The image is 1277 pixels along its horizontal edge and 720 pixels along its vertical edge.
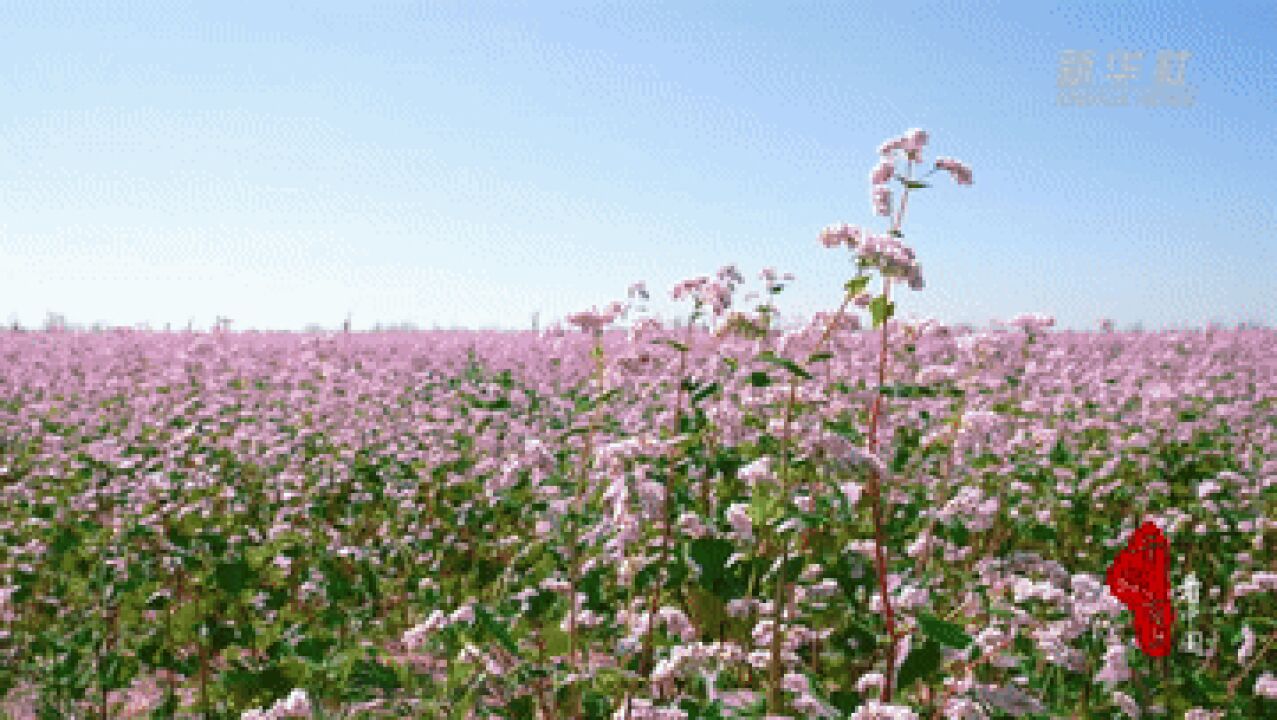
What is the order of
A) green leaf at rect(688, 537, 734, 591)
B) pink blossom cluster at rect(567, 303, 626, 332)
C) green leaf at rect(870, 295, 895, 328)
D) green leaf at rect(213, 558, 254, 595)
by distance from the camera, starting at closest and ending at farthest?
green leaf at rect(870, 295, 895, 328), green leaf at rect(688, 537, 734, 591), pink blossom cluster at rect(567, 303, 626, 332), green leaf at rect(213, 558, 254, 595)

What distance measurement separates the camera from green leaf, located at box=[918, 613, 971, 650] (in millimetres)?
2080

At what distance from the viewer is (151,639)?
4867 mm

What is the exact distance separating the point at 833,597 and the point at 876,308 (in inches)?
57.0

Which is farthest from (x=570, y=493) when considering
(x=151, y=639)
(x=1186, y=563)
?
(x=1186, y=563)

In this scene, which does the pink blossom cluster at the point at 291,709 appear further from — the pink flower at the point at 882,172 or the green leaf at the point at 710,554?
the pink flower at the point at 882,172

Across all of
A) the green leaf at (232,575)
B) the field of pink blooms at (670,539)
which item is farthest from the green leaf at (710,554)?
the green leaf at (232,575)

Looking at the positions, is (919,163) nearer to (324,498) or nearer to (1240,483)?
(1240,483)

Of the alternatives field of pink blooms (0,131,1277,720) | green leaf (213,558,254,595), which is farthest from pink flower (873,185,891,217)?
green leaf (213,558,254,595)

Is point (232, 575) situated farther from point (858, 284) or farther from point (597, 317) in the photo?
point (858, 284)

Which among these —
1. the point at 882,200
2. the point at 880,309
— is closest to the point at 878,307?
the point at 880,309

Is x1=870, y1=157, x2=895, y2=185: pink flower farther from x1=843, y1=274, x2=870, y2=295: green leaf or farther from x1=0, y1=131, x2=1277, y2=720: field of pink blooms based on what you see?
x1=843, y1=274, x2=870, y2=295: green leaf

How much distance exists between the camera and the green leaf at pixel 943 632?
6.82ft

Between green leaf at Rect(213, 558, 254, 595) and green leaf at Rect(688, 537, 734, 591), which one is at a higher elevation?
green leaf at Rect(688, 537, 734, 591)

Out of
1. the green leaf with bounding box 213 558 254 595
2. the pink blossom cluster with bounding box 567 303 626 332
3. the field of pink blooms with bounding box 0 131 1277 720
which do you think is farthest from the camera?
the green leaf with bounding box 213 558 254 595
